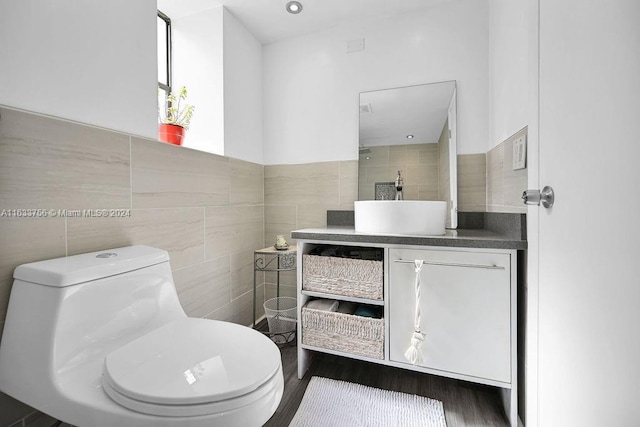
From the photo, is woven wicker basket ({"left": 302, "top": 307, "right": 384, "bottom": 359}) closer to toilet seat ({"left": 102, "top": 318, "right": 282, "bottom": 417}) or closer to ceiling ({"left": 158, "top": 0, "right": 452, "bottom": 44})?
toilet seat ({"left": 102, "top": 318, "right": 282, "bottom": 417})

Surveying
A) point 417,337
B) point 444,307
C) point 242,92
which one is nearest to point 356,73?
point 242,92

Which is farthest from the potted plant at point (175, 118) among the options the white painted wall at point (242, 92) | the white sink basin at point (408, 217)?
the white sink basin at point (408, 217)

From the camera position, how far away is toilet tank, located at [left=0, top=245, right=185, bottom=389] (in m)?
0.80

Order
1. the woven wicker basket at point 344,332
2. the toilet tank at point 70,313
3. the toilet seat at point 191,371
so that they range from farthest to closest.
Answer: the woven wicker basket at point 344,332, the toilet tank at point 70,313, the toilet seat at point 191,371

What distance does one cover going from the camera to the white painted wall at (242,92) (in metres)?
1.88

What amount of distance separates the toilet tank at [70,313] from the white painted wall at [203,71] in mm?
1090

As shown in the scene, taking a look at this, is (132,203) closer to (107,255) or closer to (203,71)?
(107,255)

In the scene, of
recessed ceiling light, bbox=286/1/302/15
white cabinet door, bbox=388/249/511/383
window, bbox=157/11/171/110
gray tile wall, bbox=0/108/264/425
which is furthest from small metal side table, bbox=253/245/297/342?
recessed ceiling light, bbox=286/1/302/15

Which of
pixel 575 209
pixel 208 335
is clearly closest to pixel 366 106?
pixel 575 209

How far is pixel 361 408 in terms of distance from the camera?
4.33 ft

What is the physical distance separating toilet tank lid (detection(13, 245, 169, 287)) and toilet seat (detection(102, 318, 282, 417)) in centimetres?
26

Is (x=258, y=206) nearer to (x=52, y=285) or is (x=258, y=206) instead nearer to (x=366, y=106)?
(x=366, y=106)

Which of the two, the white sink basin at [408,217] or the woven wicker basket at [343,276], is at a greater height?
the white sink basin at [408,217]

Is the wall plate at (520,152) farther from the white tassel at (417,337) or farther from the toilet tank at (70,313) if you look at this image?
the toilet tank at (70,313)
